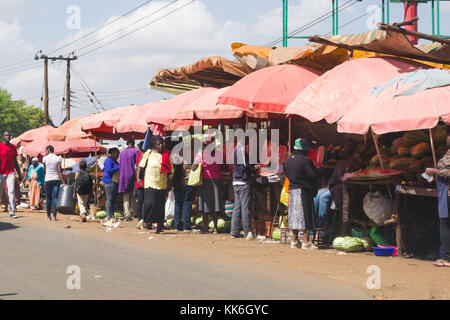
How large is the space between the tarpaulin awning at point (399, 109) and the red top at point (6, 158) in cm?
1004

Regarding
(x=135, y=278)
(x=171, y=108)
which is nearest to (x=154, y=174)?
(x=171, y=108)

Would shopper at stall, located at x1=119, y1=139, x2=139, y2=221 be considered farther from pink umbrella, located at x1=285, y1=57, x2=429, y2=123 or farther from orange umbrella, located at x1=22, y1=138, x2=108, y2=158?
orange umbrella, located at x1=22, y1=138, x2=108, y2=158

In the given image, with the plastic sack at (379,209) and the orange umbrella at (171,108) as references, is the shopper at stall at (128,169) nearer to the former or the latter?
the orange umbrella at (171,108)

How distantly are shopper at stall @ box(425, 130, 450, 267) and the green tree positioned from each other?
84.7 meters

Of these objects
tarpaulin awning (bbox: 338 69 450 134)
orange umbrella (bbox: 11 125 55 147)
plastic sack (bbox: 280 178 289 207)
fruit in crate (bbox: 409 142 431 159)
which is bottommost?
plastic sack (bbox: 280 178 289 207)

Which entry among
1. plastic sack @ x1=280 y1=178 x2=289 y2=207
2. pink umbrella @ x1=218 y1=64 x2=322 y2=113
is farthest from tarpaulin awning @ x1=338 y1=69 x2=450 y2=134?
plastic sack @ x1=280 y1=178 x2=289 y2=207

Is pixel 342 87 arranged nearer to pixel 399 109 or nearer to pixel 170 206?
pixel 399 109

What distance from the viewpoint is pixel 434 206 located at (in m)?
11.8

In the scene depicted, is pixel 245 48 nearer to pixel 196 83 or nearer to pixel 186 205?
pixel 186 205

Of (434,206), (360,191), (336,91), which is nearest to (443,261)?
(434,206)

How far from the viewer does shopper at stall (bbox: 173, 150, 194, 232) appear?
51.7 feet

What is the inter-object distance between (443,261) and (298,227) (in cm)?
299

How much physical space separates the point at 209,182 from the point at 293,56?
10.8ft
